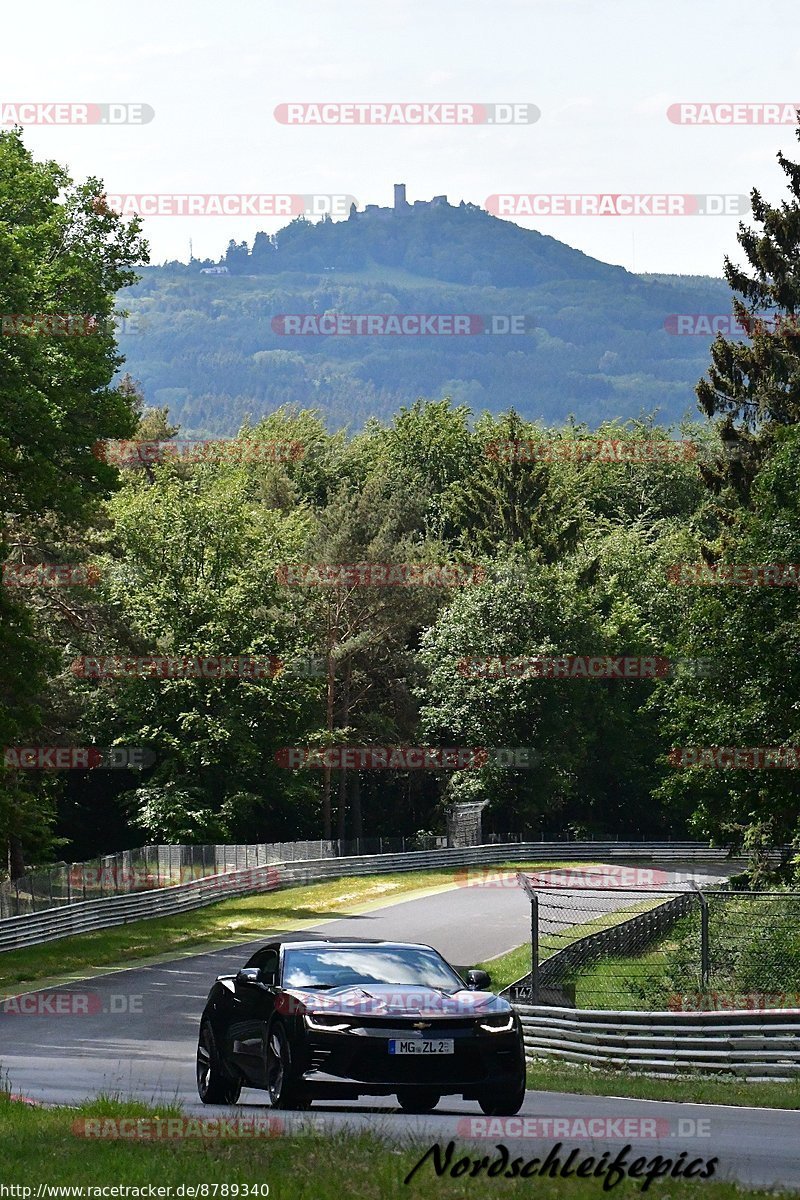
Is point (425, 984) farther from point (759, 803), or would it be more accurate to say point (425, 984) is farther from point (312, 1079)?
point (759, 803)

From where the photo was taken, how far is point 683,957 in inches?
1021

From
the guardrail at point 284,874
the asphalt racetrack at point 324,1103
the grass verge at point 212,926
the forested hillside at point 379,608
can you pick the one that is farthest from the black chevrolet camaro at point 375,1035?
the guardrail at point 284,874

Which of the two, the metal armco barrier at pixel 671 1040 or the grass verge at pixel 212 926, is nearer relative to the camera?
the metal armco barrier at pixel 671 1040

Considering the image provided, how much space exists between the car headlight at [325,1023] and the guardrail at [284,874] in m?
26.7

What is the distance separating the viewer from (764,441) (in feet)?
154

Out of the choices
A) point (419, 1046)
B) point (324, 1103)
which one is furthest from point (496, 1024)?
point (324, 1103)

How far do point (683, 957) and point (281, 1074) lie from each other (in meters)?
14.3

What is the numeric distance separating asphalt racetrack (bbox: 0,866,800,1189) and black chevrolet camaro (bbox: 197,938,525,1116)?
9.7 inches

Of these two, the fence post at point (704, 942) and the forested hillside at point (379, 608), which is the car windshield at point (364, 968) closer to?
the fence post at point (704, 942)

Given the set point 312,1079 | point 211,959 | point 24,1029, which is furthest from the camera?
point 211,959

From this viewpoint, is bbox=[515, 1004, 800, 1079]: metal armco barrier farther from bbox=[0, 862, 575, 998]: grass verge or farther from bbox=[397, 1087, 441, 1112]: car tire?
bbox=[0, 862, 575, 998]: grass verge

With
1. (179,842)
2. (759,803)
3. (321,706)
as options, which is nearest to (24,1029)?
(759,803)

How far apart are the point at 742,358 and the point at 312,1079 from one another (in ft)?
125

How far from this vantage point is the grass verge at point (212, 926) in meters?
36.9
